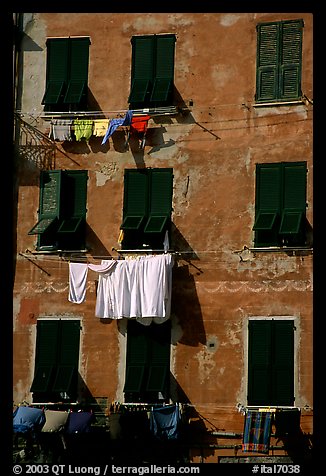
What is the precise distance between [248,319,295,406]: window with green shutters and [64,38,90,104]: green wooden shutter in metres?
8.39

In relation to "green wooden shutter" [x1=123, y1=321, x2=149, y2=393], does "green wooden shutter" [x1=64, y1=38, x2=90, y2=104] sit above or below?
above

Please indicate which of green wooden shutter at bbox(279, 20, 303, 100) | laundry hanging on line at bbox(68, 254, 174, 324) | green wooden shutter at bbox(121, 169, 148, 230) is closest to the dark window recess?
laundry hanging on line at bbox(68, 254, 174, 324)

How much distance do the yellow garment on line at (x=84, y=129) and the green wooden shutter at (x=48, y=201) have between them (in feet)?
3.80

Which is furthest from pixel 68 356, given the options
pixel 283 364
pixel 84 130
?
pixel 84 130

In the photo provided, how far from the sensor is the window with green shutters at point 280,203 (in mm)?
32938

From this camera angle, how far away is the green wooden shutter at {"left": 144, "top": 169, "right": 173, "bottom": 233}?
34.0 m

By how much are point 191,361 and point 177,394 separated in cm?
93

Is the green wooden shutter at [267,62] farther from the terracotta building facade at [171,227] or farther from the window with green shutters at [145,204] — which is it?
the window with green shutters at [145,204]

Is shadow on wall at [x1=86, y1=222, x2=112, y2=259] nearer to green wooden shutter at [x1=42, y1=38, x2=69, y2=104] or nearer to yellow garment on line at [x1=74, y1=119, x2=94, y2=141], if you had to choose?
yellow garment on line at [x1=74, y1=119, x2=94, y2=141]

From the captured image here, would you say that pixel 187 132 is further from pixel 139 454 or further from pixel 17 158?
pixel 139 454

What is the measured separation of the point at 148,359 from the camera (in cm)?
3350

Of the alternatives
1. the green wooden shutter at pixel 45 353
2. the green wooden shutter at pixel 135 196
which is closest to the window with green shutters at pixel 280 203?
the green wooden shutter at pixel 135 196

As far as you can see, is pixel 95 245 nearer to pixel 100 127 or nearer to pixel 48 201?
pixel 48 201

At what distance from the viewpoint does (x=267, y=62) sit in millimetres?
34062
